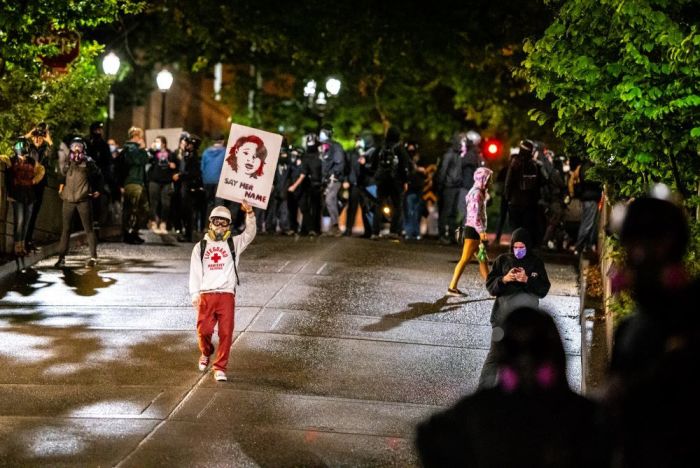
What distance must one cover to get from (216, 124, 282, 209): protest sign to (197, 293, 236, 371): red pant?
1.90 m

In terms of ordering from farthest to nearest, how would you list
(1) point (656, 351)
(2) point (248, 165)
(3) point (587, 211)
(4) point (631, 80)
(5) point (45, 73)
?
(3) point (587, 211) < (5) point (45, 73) < (2) point (248, 165) < (4) point (631, 80) < (1) point (656, 351)

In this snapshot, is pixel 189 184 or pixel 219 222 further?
pixel 189 184

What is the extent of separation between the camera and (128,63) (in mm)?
35438

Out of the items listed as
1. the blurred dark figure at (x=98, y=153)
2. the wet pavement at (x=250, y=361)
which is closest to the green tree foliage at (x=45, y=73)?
the blurred dark figure at (x=98, y=153)

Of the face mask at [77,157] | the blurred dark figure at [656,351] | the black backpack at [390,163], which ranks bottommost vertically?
the blurred dark figure at [656,351]

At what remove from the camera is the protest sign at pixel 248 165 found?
1277 cm

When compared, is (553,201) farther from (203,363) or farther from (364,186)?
(203,363)

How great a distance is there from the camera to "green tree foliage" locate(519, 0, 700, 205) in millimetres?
10430

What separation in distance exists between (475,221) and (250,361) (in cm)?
493

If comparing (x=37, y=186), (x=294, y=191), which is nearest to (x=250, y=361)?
(x=37, y=186)

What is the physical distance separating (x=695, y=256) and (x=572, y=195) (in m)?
11.6

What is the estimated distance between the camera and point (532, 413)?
13.9ft

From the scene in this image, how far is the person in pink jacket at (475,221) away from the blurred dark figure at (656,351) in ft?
36.7

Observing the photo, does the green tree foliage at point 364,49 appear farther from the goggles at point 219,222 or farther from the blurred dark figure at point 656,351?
the blurred dark figure at point 656,351
